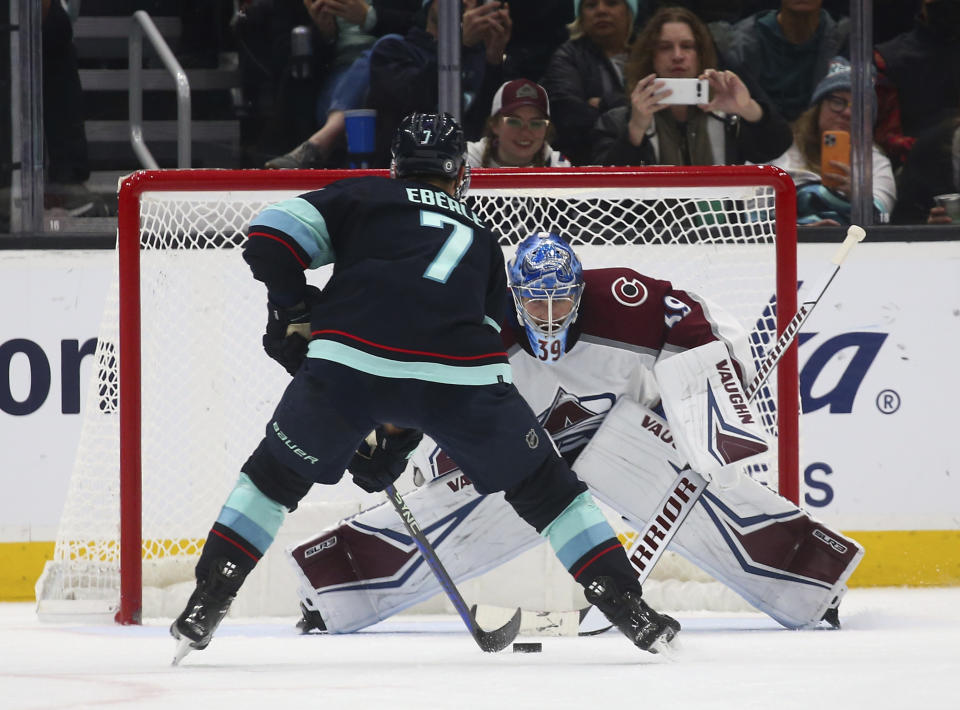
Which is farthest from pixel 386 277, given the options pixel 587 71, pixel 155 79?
pixel 155 79

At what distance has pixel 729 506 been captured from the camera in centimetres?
293

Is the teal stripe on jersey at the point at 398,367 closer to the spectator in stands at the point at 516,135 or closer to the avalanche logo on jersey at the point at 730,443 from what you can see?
the avalanche logo on jersey at the point at 730,443

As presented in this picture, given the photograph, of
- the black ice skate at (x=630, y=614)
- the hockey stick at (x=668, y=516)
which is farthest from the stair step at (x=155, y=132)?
the black ice skate at (x=630, y=614)

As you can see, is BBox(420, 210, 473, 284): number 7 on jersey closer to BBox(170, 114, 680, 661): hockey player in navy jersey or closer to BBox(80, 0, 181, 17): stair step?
BBox(170, 114, 680, 661): hockey player in navy jersey

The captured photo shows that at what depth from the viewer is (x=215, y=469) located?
131 inches

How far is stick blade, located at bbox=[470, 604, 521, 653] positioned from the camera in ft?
8.14

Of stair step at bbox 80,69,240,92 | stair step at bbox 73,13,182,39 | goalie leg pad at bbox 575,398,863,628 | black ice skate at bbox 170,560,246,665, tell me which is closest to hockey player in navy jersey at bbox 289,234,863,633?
goalie leg pad at bbox 575,398,863,628

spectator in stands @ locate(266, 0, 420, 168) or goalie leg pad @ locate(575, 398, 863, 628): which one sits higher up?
spectator in stands @ locate(266, 0, 420, 168)

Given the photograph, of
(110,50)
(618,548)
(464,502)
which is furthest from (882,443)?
(110,50)

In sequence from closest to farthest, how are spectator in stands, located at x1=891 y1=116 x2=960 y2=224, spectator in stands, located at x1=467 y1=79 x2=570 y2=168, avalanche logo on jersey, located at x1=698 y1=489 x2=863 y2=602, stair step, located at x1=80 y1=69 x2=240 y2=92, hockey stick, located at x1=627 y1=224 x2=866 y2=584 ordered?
hockey stick, located at x1=627 y1=224 x2=866 y2=584, avalanche logo on jersey, located at x1=698 y1=489 x2=863 y2=602, spectator in stands, located at x1=467 y1=79 x2=570 y2=168, spectator in stands, located at x1=891 y1=116 x2=960 y2=224, stair step, located at x1=80 y1=69 x2=240 y2=92

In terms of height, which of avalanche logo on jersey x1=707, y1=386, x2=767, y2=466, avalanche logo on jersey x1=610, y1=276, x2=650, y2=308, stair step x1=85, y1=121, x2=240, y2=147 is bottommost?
avalanche logo on jersey x1=707, y1=386, x2=767, y2=466

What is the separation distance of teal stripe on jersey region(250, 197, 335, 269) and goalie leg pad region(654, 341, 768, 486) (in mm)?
800

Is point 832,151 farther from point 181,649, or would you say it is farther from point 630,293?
point 181,649

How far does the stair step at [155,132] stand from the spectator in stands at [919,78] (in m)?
1.75
